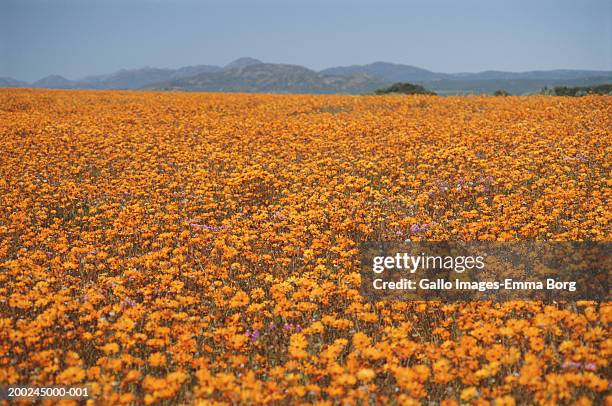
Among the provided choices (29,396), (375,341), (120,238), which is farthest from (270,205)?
(29,396)

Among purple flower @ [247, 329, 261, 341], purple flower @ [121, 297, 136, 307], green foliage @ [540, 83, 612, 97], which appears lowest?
purple flower @ [247, 329, 261, 341]

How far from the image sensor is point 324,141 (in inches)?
639

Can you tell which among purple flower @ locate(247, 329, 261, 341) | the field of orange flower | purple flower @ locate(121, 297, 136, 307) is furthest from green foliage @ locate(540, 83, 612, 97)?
purple flower @ locate(121, 297, 136, 307)

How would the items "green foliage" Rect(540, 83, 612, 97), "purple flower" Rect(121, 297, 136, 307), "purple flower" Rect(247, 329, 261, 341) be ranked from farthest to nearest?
"green foliage" Rect(540, 83, 612, 97), "purple flower" Rect(121, 297, 136, 307), "purple flower" Rect(247, 329, 261, 341)

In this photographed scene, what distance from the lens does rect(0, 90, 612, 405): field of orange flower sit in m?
4.86

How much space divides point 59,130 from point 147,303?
47.1 ft

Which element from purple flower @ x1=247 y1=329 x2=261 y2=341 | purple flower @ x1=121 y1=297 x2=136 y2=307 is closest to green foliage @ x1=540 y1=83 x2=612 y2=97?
purple flower @ x1=247 y1=329 x2=261 y2=341

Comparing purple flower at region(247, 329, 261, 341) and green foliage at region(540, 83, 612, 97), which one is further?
green foliage at region(540, 83, 612, 97)

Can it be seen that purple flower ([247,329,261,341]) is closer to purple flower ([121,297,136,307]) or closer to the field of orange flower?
the field of orange flower

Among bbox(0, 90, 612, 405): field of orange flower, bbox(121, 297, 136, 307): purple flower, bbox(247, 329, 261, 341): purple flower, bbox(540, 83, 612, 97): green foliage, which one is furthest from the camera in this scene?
bbox(540, 83, 612, 97): green foliage

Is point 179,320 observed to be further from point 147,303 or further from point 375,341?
point 375,341

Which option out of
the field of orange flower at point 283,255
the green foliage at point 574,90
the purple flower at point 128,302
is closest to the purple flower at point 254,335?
the field of orange flower at point 283,255

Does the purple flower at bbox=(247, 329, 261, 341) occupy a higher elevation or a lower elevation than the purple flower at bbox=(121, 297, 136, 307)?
lower

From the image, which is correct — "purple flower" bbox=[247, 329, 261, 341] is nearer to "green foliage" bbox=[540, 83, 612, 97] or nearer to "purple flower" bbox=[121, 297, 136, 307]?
"purple flower" bbox=[121, 297, 136, 307]
